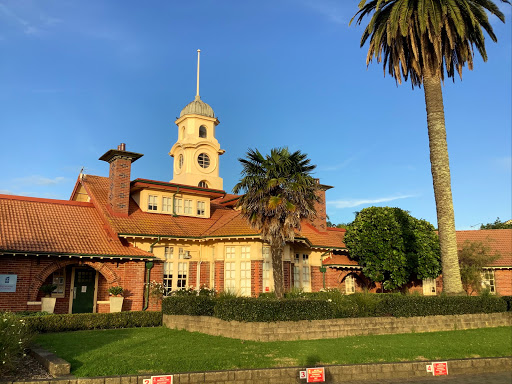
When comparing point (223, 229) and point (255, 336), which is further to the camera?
point (223, 229)

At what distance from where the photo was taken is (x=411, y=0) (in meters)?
21.0

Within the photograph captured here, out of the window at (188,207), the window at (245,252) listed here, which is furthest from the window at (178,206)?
the window at (245,252)

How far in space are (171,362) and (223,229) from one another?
13632 mm

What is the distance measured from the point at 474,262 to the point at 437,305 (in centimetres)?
1232

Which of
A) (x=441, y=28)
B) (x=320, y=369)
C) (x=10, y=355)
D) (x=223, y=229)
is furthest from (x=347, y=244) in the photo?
(x=10, y=355)

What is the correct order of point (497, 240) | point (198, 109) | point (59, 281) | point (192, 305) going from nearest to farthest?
point (192, 305), point (59, 281), point (497, 240), point (198, 109)

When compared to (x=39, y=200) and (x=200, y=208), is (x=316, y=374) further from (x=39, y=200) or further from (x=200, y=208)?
(x=39, y=200)

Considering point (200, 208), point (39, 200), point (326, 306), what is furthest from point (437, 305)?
point (39, 200)

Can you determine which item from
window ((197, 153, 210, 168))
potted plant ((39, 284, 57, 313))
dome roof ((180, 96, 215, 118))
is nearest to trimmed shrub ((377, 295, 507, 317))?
potted plant ((39, 284, 57, 313))

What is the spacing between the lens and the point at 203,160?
110 feet

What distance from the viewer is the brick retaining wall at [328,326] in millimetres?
14422

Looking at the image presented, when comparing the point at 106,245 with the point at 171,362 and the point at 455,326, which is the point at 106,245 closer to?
the point at 171,362

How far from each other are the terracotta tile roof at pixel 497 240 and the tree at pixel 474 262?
715 millimetres

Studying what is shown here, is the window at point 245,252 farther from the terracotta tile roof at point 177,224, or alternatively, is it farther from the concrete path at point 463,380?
the concrete path at point 463,380
